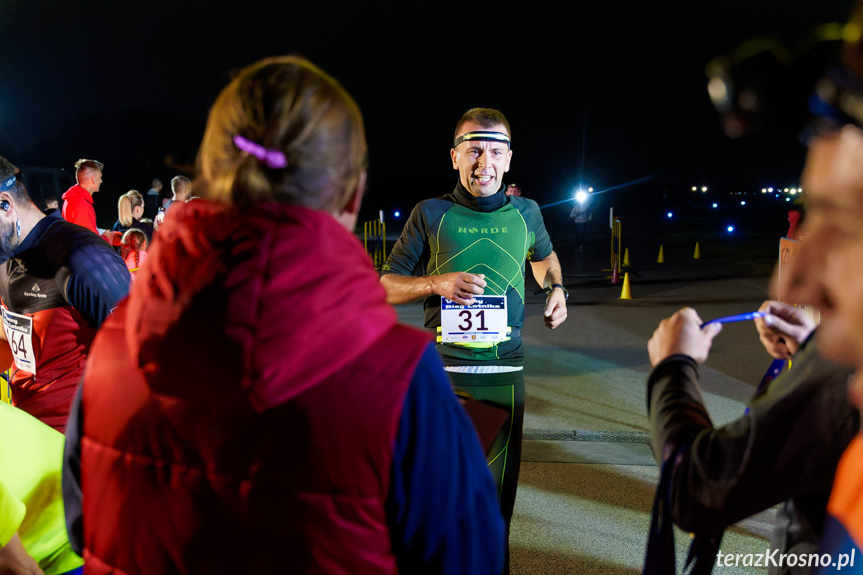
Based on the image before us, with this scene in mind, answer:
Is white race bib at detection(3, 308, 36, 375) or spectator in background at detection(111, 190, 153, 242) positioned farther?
spectator in background at detection(111, 190, 153, 242)

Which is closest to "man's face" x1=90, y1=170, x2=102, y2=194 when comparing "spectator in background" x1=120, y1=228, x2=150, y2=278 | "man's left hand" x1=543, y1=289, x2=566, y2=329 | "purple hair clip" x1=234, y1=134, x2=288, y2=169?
"spectator in background" x1=120, y1=228, x2=150, y2=278

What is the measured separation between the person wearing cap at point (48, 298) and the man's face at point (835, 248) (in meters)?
2.64

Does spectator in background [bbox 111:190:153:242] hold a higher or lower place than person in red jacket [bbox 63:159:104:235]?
lower

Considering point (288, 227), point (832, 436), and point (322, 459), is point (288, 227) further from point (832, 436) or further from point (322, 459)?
point (832, 436)

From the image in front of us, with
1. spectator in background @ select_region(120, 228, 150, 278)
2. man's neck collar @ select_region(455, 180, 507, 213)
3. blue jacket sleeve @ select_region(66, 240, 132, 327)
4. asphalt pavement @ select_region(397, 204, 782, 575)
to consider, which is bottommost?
asphalt pavement @ select_region(397, 204, 782, 575)

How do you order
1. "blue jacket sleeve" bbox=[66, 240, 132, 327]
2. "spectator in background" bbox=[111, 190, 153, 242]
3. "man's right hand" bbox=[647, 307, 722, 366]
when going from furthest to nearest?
"spectator in background" bbox=[111, 190, 153, 242]
"blue jacket sleeve" bbox=[66, 240, 132, 327]
"man's right hand" bbox=[647, 307, 722, 366]

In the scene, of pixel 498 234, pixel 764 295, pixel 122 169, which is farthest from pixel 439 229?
pixel 122 169

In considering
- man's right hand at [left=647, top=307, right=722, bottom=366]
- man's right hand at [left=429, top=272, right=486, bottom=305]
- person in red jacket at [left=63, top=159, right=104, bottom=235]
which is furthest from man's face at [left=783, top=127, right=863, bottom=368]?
person in red jacket at [left=63, top=159, right=104, bottom=235]

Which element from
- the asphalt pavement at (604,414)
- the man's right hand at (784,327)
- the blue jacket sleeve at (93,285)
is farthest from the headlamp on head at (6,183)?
the asphalt pavement at (604,414)

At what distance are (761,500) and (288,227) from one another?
3.69 feet

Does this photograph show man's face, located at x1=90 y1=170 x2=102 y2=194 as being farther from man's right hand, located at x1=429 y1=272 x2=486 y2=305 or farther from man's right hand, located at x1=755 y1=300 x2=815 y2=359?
man's right hand, located at x1=755 y1=300 x2=815 y2=359

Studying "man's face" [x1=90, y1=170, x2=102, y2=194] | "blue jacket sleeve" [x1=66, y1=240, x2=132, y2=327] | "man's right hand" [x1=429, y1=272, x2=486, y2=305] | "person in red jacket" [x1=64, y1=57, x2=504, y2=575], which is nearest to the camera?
"person in red jacket" [x1=64, y1=57, x2=504, y2=575]

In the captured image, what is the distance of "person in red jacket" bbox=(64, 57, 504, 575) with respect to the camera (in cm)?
104

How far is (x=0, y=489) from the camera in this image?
154 centimetres
